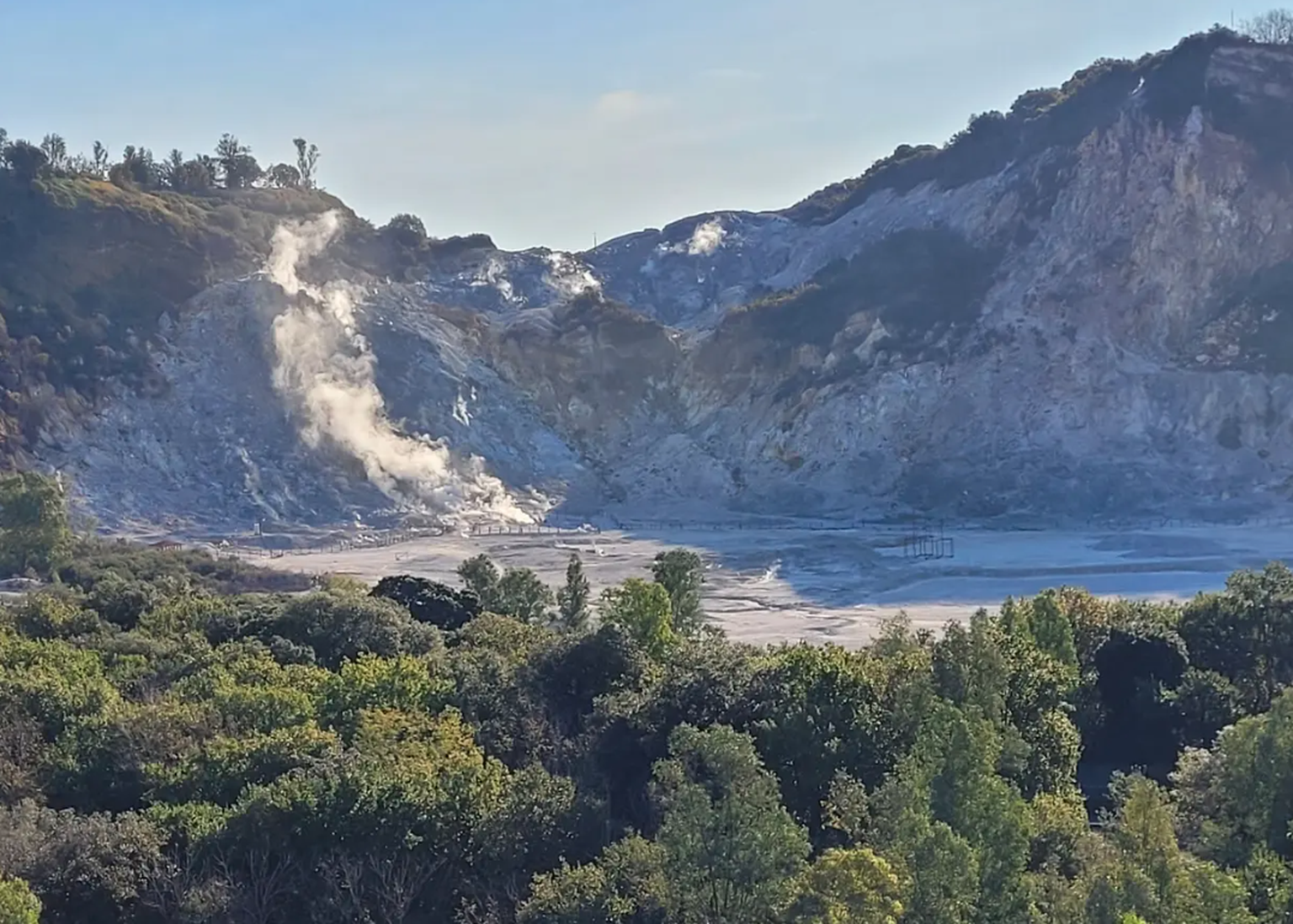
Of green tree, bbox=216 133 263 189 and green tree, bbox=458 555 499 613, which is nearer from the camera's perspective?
green tree, bbox=458 555 499 613

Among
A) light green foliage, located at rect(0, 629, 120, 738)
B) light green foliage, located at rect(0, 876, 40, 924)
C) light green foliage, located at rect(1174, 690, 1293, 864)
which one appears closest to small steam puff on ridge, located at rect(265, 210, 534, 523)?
light green foliage, located at rect(0, 629, 120, 738)

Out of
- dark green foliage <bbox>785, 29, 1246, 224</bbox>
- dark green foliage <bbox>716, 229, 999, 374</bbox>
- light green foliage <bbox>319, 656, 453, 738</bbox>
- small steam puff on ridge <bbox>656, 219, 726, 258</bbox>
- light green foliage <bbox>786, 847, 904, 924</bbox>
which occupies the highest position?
dark green foliage <bbox>785, 29, 1246, 224</bbox>

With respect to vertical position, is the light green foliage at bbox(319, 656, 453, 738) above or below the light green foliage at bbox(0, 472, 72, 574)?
below

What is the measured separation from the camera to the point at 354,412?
80.9m

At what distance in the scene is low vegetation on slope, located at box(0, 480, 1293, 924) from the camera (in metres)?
15.1

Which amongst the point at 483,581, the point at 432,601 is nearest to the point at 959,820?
the point at 432,601

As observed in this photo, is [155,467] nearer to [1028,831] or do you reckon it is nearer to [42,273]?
[42,273]

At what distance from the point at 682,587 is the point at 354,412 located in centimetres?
4837

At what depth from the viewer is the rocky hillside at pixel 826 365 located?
74438 millimetres

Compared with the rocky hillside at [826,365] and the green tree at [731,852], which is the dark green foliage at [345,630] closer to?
the green tree at [731,852]

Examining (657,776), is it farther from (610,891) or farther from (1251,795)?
(1251,795)

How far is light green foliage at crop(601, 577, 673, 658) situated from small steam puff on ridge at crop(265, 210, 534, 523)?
47681 millimetres

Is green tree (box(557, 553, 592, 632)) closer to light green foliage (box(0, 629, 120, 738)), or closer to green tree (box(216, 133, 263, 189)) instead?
light green foliage (box(0, 629, 120, 738))

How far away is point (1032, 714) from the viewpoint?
2189cm
